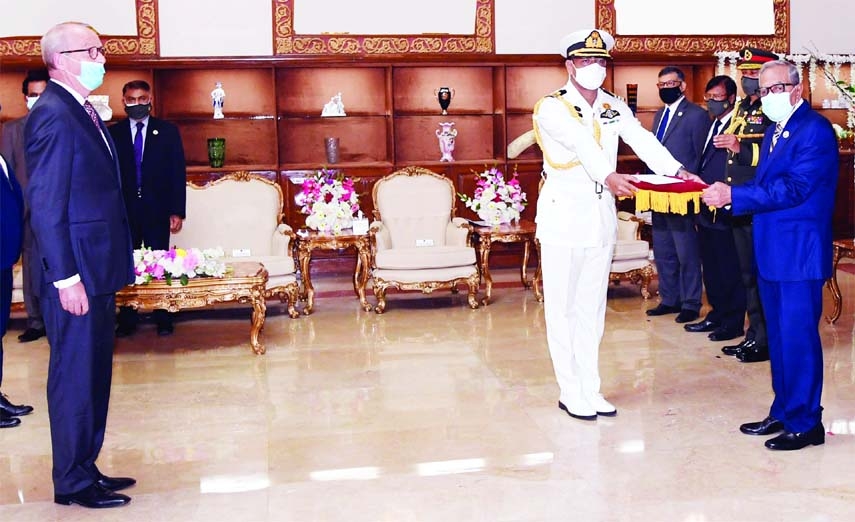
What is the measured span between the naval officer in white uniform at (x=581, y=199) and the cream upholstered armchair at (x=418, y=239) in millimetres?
3117

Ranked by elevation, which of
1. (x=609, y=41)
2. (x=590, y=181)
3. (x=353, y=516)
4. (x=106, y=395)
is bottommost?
(x=353, y=516)

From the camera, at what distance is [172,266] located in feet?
22.0

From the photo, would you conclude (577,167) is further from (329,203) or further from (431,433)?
(329,203)

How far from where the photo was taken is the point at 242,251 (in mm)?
8258

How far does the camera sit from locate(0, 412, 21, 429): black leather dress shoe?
16.9 ft

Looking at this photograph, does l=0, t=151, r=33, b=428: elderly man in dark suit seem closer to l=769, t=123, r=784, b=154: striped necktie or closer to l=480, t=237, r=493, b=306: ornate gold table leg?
l=769, t=123, r=784, b=154: striped necktie

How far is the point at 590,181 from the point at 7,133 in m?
4.42

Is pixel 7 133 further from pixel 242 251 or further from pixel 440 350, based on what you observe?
pixel 440 350

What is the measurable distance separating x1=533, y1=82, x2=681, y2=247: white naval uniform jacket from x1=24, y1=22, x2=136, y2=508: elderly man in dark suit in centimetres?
206

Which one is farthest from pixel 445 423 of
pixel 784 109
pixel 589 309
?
pixel 784 109

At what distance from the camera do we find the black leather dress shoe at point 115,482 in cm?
411

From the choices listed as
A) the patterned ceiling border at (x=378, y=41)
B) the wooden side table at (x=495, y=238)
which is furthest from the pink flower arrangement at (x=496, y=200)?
the patterned ceiling border at (x=378, y=41)

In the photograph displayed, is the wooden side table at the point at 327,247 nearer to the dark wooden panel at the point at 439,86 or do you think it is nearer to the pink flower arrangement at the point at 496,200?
the pink flower arrangement at the point at 496,200

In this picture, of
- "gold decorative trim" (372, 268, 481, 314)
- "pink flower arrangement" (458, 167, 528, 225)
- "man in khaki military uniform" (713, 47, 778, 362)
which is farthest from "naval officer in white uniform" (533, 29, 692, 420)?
"pink flower arrangement" (458, 167, 528, 225)
